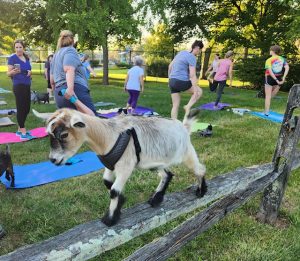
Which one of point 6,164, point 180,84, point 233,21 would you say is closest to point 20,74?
point 6,164

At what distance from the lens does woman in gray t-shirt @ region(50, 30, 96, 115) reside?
518 centimetres

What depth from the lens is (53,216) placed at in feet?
13.7

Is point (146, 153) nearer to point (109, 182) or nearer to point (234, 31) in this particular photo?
point (109, 182)

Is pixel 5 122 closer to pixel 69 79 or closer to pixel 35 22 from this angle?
pixel 69 79

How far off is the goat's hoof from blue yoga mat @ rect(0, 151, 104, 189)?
9.16 feet

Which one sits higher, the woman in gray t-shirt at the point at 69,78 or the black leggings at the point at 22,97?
the woman in gray t-shirt at the point at 69,78

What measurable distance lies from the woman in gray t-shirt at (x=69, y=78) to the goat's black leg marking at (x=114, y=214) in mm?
2889

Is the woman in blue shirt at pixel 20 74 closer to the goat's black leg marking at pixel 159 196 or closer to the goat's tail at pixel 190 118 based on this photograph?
the goat's tail at pixel 190 118

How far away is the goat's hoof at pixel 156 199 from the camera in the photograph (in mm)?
2873

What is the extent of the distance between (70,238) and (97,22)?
57.2 ft

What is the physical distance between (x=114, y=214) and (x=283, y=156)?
2407mm

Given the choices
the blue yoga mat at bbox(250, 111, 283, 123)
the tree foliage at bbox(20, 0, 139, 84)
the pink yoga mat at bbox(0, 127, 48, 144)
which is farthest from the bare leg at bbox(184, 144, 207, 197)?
the tree foliage at bbox(20, 0, 139, 84)

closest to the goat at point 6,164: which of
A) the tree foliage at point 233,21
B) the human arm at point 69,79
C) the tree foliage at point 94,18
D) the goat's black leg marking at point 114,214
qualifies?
the human arm at point 69,79

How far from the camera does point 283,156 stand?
408 cm
